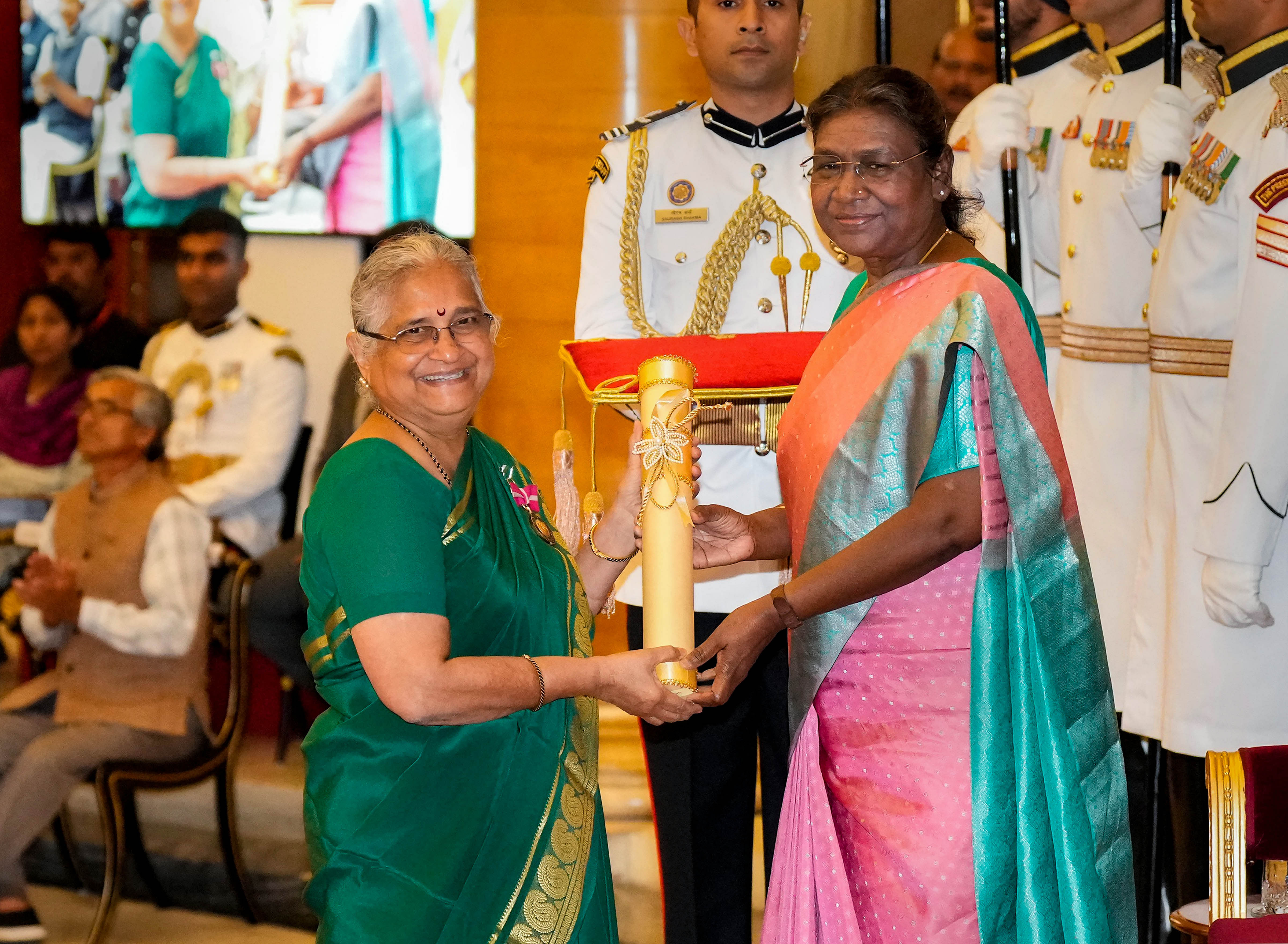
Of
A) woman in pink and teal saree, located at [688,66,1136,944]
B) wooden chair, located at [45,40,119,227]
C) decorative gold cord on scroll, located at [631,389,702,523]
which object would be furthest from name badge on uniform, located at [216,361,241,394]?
woman in pink and teal saree, located at [688,66,1136,944]

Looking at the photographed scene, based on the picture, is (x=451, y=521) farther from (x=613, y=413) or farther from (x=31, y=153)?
(x=31, y=153)

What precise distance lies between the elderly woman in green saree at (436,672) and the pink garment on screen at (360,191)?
10.4 ft

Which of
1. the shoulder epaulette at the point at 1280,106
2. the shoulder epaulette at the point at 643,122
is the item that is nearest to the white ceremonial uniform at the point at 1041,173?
the shoulder epaulette at the point at 1280,106

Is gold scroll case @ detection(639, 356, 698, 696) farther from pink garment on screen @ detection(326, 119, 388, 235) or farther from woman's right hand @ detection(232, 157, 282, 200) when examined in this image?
woman's right hand @ detection(232, 157, 282, 200)

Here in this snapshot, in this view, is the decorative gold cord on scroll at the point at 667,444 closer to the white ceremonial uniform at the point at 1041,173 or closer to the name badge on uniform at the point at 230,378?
the white ceremonial uniform at the point at 1041,173

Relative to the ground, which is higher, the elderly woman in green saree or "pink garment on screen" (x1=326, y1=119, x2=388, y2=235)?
"pink garment on screen" (x1=326, y1=119, x2=388, y2=235)

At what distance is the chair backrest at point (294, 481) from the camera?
16.8 feet

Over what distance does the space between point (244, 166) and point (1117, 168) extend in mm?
3228

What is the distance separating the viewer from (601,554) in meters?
2.57

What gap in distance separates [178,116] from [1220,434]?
3.95 meters

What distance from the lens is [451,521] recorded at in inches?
82.3

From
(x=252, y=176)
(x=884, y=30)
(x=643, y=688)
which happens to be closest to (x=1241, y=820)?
(x=643, y=688)

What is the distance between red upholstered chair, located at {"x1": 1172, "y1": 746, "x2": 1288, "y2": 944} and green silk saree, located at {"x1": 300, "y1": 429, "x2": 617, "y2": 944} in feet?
3.71

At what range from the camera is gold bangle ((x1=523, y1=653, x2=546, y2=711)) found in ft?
6.77
